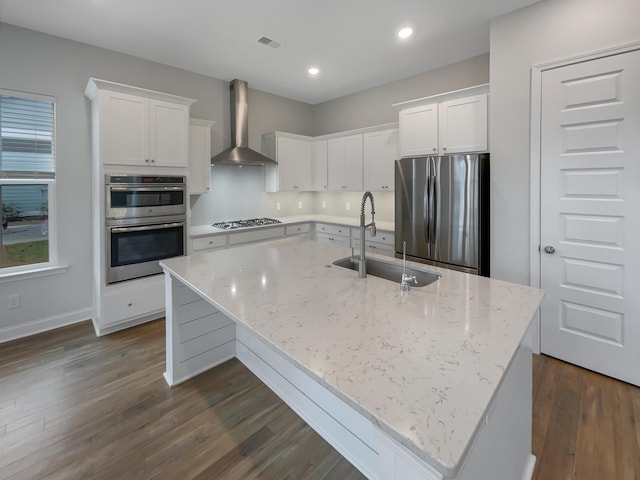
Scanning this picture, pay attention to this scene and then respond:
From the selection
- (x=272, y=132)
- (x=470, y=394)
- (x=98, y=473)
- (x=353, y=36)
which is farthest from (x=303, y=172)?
(x=470, y=394)

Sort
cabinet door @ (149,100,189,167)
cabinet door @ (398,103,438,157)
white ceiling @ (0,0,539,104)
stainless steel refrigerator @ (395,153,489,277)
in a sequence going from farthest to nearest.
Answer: cabinet door @ (398,103,438,157)
cabinet door @ (149,100,189,167)
stainless steel refrigerator @ (395,153,489,277)
white ceiling @ (0,0,539,104)

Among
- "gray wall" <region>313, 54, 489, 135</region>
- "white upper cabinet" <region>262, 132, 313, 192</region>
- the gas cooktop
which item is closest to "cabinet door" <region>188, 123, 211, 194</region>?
the gas cooktop

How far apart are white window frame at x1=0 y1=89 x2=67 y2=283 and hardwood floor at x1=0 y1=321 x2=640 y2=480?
79cm

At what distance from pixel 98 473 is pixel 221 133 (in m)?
3.82

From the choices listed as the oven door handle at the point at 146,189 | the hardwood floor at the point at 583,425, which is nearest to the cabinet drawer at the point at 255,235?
the oven door handle at the point at 146,189

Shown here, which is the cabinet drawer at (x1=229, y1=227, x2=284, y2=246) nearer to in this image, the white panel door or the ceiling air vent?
the ceiling air vent

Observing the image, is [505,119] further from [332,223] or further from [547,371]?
[332,223]

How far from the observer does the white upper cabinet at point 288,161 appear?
4773 millimetres

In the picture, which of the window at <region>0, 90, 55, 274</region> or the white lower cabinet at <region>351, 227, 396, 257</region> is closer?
the window at <region>0, 90, 55, 274</region>

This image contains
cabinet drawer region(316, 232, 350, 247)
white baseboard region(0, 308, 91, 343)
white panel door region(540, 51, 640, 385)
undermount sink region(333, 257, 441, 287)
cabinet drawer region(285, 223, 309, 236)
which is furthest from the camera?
cabinet drawer region(285, 223, 309, 236)


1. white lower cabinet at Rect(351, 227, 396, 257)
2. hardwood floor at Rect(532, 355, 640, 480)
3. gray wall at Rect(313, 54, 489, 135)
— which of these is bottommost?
hardwood floor at Rect(532, 355, 640, 480)

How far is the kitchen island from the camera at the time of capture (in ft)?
2.49

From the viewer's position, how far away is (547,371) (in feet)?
8.33

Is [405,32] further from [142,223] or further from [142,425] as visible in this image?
[142,425]
